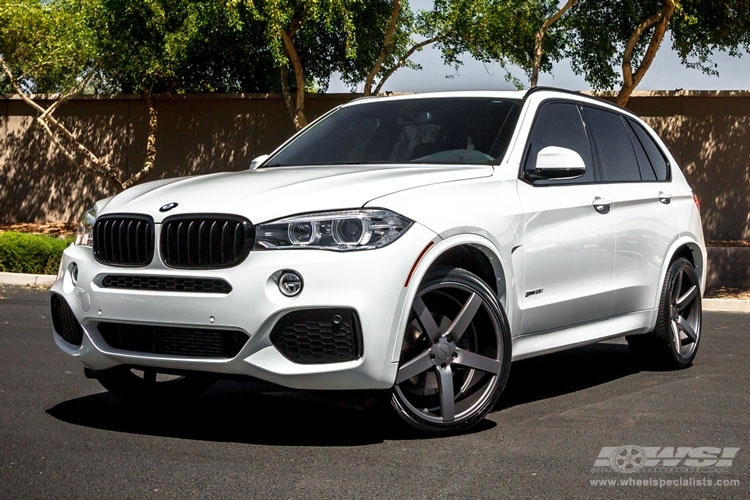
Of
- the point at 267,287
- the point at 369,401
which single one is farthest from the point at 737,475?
the point at 267,287

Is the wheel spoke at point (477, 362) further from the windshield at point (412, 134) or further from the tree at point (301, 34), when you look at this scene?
the tree at point (301, 34)

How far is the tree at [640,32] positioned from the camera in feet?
67.9

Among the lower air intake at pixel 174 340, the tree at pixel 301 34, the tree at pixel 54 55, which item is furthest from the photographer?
the tree at pixel 54 55

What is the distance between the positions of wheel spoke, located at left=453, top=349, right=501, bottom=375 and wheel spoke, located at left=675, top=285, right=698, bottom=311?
2.73 metres

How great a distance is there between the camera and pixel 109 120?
26609mm

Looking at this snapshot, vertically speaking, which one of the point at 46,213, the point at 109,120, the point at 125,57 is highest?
the point at 125,57

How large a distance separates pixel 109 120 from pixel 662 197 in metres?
20.2

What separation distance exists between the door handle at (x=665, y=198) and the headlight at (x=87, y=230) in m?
3.88

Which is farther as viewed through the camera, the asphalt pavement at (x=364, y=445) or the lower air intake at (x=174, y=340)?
the lower air intake at (x=174, y=340)

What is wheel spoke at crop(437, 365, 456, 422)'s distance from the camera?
5.95m

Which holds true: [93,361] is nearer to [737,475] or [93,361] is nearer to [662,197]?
[737,475]

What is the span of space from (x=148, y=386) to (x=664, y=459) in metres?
2.96

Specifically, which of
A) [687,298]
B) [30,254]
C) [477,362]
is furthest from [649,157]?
[30,254]

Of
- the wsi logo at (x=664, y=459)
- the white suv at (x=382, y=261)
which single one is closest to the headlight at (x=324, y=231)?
the white suv at (x=382, y=261)
